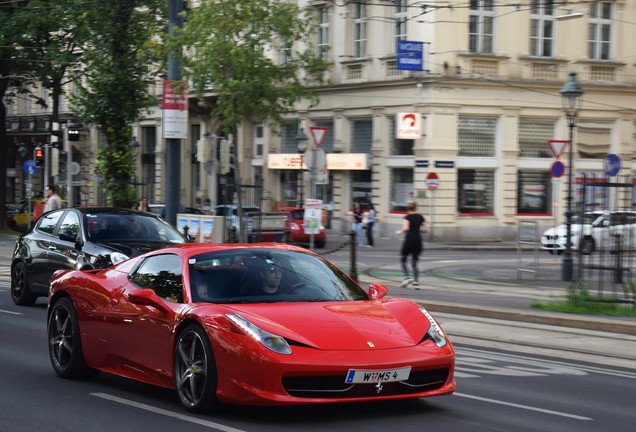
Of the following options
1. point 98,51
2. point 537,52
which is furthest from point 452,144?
point 98,51

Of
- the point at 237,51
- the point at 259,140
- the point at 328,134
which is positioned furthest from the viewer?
the point at 259,140

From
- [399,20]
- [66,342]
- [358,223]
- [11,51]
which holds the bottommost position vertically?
[358,223]

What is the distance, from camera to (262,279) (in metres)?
8.63

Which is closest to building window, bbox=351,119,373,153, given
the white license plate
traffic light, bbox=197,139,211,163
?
traffic light, bbox=197,139,211,163

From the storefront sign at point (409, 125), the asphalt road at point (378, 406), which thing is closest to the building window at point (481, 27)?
the storefront sign at point (409, 125)

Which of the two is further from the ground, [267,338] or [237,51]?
[237,51]

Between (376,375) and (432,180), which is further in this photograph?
(432,180)

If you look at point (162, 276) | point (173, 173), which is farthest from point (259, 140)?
point (162, 276)

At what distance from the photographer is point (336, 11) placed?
48.2m

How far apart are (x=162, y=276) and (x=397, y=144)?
36.9 m

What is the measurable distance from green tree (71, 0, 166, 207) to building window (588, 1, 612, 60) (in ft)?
63.3

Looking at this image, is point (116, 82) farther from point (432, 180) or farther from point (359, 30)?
point (359, 30)

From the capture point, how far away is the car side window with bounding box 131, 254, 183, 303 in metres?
8.67

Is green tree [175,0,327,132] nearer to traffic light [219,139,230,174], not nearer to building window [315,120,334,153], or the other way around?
traffic light [219,139,230,174]
